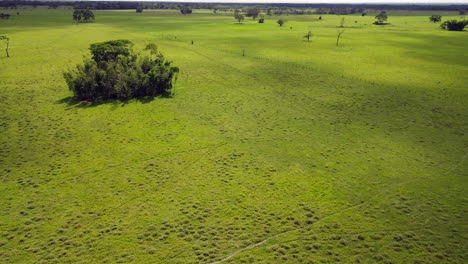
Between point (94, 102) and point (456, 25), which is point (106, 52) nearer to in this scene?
point (94, 102)

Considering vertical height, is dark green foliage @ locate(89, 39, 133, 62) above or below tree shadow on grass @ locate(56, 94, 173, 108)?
above

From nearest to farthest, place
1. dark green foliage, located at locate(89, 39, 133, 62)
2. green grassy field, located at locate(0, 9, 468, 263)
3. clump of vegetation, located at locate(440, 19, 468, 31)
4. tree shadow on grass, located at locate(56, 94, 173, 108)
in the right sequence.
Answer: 1. green grassy field, located at locate(0, 9, 468, 263)
2. tree shadow on grass, located at locate(56, 94, 173, 108)
3. dark green foliage, located at locate(89, 39, 133, 62)
4. clump of vegetation, located at locate(440, 19, 468, 31)

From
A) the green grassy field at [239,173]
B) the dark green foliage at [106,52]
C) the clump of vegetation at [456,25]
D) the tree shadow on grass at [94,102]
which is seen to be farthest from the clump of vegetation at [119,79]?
the clump of vegetation at [456,25]

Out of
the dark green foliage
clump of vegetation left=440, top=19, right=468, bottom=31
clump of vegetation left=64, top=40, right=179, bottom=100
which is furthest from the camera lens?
clump of vegetation left=440, top=19, right=468, bottom=31

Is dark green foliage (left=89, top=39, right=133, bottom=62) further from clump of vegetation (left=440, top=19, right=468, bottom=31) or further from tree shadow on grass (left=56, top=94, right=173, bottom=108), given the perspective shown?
clump of vegetation (left=440, top=19, right=468, bottom=31)

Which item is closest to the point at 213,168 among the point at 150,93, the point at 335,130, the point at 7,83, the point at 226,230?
the point at 226,230

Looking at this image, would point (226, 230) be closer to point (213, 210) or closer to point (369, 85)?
point (213, 210)

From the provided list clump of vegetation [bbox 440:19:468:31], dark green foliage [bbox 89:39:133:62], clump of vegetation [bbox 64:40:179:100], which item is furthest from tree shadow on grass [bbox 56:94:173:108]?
clump of vegetation [bbox 440:19:468:31]

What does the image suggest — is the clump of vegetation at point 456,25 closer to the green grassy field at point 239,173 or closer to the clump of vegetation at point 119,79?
the green grassy field at point 239,173
